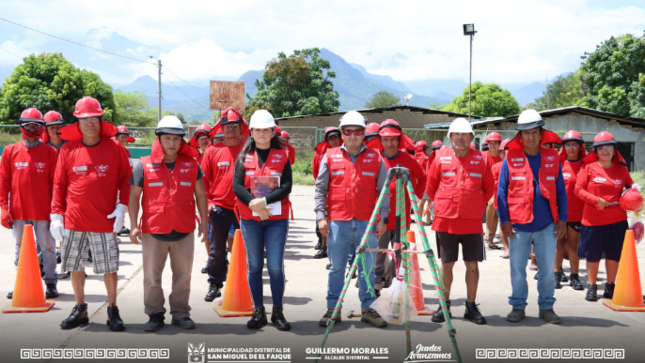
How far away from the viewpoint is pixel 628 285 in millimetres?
6230

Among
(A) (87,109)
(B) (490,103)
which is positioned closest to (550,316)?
(A) (87,109)

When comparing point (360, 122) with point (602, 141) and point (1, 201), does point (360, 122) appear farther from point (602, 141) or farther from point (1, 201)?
point (1, 201)

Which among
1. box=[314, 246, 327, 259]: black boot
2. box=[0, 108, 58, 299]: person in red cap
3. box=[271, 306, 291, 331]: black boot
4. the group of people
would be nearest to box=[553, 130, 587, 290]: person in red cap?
the group of people

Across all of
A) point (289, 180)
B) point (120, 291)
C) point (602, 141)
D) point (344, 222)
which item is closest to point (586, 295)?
point (602, 141)

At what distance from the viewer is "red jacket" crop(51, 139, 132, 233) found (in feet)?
17.0

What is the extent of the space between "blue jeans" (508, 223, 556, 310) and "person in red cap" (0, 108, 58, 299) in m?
5.34

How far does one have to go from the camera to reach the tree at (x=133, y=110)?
261 feet

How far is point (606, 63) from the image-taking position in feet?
111

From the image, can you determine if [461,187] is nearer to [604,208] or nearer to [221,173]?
[604,208]

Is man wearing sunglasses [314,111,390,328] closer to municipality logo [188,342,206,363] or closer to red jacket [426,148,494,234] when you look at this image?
red jacket [426,148,494,234]

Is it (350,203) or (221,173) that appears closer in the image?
(350,203)

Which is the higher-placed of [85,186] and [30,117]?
[30,117]

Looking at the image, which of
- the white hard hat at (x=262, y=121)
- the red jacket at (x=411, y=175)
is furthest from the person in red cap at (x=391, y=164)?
the white hard hat at (x=262, y=121)

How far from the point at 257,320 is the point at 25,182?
3.33 metres
